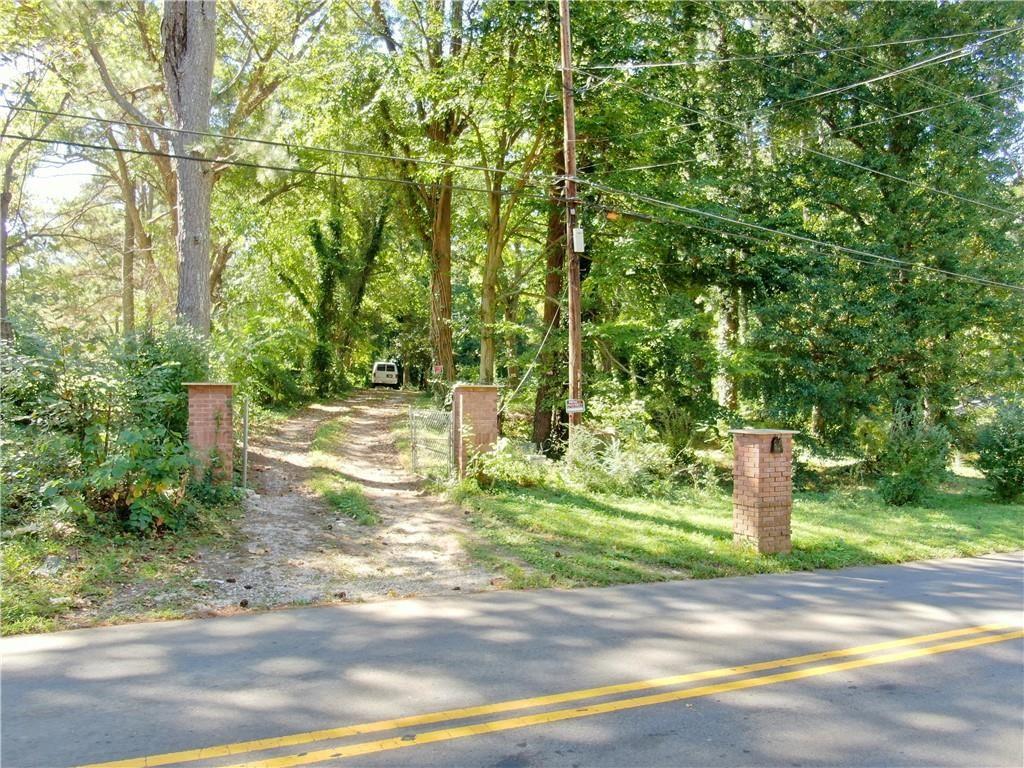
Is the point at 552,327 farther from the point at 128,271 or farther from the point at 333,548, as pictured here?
the point at 128,271

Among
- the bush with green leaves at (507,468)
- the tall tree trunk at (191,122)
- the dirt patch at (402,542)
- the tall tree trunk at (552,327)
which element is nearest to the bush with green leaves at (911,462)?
the tall tree trunk at (552,327)

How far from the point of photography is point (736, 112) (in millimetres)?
22062

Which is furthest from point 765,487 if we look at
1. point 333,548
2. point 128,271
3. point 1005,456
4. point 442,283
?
point 128,271

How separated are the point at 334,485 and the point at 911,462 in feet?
41.1

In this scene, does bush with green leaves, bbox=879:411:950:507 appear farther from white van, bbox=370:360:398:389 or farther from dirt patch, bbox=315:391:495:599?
white van, bbox=370:360:398:389

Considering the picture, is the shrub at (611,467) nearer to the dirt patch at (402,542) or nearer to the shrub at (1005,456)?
the dirt patch at (402,542)

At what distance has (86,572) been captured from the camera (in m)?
7.03

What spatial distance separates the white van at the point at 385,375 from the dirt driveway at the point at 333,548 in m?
34.7

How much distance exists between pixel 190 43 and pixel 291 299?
18639 mm

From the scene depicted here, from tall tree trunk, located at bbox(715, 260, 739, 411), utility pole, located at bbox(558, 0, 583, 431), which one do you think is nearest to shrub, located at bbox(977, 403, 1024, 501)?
tall tree trunk, located at bbox(715, 260, 739, 411)

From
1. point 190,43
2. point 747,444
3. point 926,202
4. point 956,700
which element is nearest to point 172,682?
point 956,700

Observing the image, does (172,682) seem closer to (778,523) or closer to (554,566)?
(554,566)

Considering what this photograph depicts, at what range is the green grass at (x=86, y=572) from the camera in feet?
20.1

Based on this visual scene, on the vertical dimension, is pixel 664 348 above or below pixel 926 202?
below
